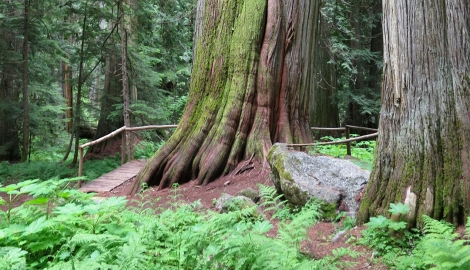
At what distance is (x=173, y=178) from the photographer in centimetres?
695

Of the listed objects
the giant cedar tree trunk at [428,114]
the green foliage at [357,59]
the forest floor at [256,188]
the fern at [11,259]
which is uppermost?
the green foliage at [357,59]

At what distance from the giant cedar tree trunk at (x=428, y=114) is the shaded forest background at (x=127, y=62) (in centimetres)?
871

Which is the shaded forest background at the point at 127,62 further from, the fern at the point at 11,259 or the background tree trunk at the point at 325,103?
the fern at the point at 11,259

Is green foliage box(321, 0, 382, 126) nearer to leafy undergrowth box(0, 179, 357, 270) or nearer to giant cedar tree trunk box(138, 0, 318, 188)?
giant cedar tree trunk box(138, 0, 318, 188)

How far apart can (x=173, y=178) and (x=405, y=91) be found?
4.45m

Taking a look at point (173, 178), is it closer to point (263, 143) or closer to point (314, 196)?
point (263, 143)

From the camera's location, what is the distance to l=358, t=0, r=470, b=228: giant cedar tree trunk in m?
3.38

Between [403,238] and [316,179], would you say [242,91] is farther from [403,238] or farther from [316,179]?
[403,238]

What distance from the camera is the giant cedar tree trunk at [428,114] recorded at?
11.1ft

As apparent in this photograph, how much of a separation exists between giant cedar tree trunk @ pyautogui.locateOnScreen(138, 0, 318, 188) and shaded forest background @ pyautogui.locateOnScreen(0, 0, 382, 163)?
5166 millimetres

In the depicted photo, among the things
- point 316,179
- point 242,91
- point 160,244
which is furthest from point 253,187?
point 160,244

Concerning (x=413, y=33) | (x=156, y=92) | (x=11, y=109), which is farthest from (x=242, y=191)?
(x=11, y=109)

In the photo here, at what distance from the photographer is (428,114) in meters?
3.52

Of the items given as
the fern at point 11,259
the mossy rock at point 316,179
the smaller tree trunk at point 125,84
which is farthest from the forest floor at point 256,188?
the smaller tree trunk at point 125,84
